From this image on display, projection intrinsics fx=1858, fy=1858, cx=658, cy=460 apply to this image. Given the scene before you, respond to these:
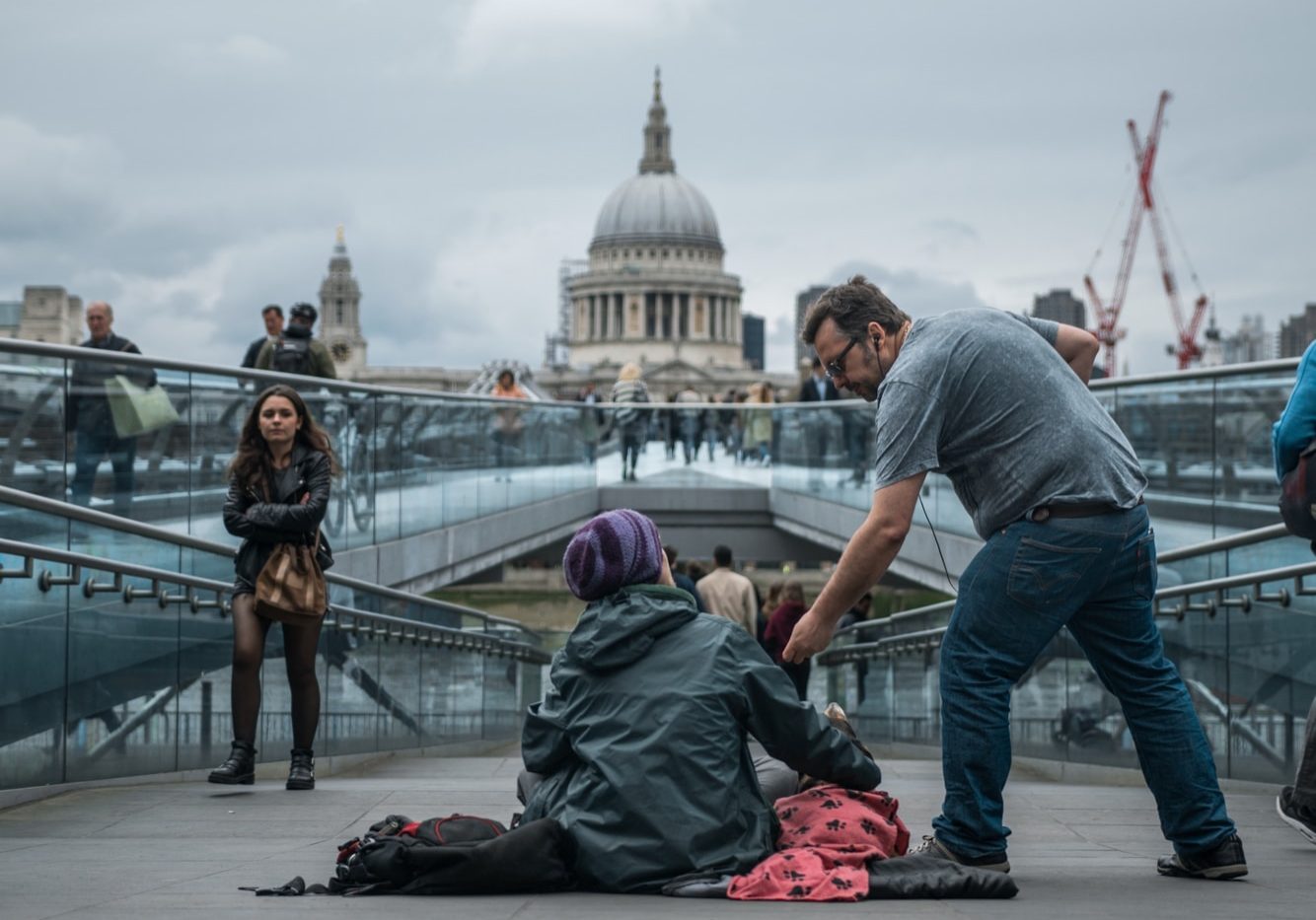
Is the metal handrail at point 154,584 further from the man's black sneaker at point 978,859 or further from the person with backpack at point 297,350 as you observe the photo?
the man's black sneaker at point 978,859

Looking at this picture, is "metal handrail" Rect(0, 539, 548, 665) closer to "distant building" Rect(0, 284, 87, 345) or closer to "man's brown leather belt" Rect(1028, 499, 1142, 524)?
"man's brown leather belt" Rect(1028, 499, 1142, 524)

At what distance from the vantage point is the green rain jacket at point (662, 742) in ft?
15.1

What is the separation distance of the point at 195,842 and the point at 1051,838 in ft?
9.13

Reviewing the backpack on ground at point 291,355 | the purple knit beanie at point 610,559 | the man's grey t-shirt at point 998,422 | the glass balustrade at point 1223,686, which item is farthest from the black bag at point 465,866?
the backpack on ground at point 291,355

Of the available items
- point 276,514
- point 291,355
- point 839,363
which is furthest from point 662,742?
point 291,355

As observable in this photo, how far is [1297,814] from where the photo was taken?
18.6ft

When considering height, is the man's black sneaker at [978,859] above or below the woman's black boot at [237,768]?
above

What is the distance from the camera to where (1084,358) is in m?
5.38

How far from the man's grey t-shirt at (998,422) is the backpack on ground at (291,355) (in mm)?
9087

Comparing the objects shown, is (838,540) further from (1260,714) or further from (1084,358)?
(1084,358)

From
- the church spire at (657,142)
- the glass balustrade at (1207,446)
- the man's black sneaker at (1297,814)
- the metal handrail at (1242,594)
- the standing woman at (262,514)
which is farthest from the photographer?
the church spire at (657,142)

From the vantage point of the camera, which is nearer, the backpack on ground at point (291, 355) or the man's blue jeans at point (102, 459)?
the man's blue jeans at point (102, 459)

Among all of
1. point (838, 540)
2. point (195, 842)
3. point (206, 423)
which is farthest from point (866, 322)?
point (838, 540)

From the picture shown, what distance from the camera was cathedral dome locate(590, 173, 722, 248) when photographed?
14712cm
